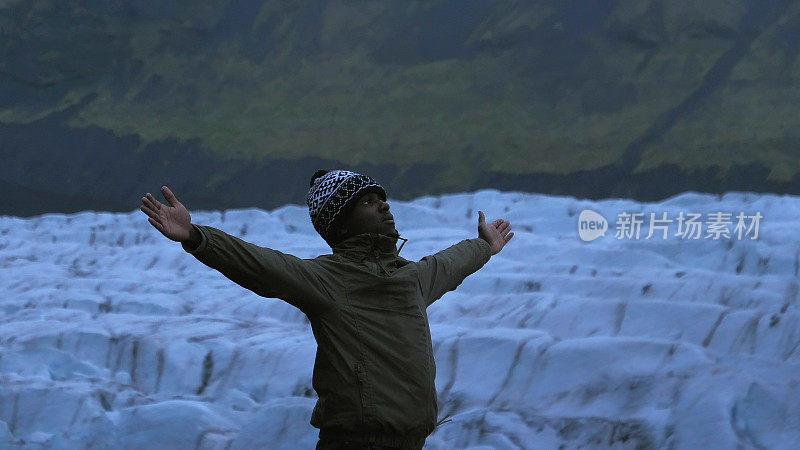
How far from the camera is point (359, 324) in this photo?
1.75 m

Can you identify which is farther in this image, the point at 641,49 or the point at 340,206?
the point at 641,49

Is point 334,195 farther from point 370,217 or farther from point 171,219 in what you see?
point 171,219

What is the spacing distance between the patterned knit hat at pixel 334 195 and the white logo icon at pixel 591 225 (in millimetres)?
6039

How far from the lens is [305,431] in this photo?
3.79 m

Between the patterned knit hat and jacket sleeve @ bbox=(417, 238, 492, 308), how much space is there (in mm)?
173

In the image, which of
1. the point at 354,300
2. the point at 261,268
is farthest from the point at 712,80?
the point at 261,268

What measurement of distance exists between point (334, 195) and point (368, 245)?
12cm

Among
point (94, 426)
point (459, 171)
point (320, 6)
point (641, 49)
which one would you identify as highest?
point (320, 6)

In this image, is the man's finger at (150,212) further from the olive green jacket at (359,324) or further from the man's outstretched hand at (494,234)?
the man's outstretched hand at (494,234)

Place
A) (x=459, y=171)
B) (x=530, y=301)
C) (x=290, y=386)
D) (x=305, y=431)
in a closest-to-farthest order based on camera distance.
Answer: (x=305, y=431) < (x=290, y=386) < (x=530, y=301) < (x=459, y=171)

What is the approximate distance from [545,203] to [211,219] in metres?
3.74

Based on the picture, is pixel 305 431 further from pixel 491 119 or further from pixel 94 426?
pixel 491 119

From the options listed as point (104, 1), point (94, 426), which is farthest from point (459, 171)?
point (94, 426)

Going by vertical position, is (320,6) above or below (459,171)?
above
